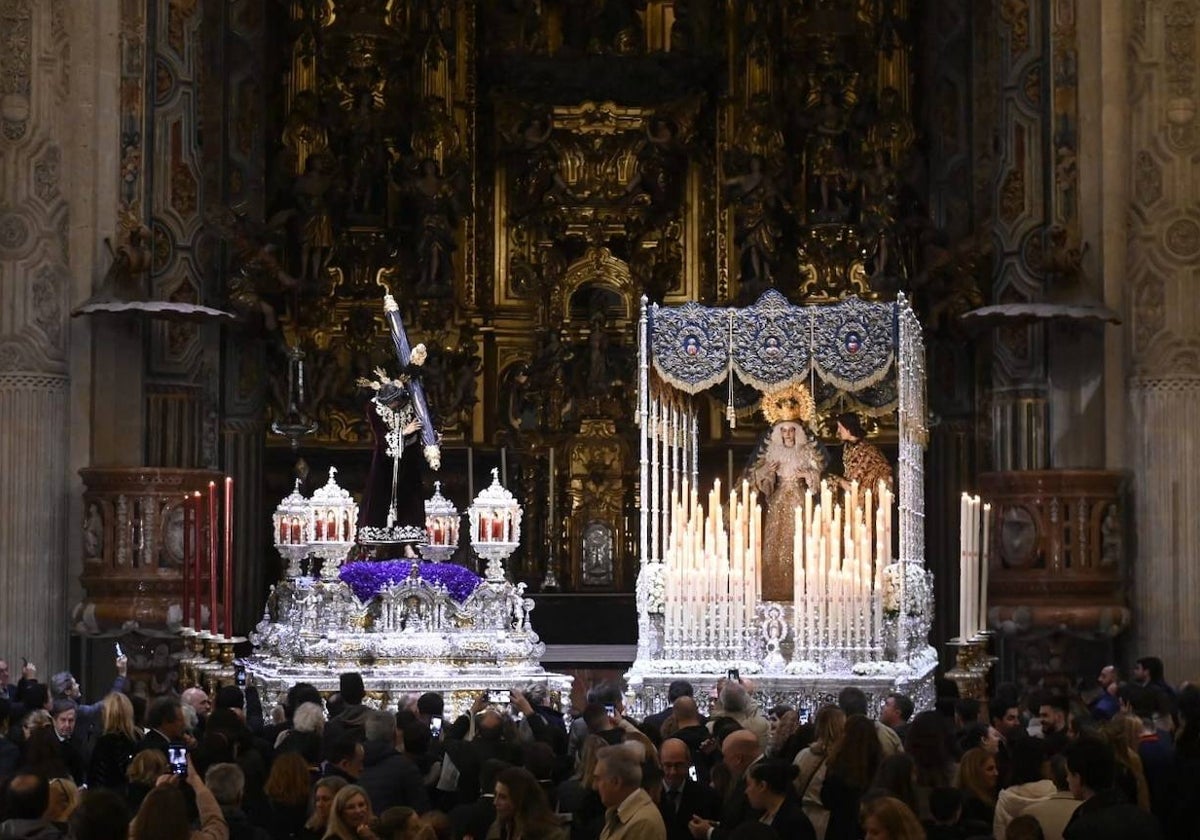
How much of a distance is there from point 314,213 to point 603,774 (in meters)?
18.3

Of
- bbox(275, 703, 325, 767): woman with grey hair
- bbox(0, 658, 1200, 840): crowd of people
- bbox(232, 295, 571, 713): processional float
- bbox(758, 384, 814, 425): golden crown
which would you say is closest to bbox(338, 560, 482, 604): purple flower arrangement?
bbox(232, 295, 571, 713): processional float

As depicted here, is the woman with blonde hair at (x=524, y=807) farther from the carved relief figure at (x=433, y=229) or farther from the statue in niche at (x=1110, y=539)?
the carved relief figure at (x=433, y=229)

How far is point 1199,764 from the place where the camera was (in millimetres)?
11586

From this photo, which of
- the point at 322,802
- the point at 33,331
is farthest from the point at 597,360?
the point at 322,802

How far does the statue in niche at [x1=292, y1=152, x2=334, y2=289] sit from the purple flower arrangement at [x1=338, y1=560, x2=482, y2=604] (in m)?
6.21

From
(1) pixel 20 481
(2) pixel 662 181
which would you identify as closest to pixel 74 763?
(1) pixel 20 481

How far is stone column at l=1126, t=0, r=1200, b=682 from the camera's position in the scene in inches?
882

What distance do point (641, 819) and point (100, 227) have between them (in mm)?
14614

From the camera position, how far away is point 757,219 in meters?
27.7

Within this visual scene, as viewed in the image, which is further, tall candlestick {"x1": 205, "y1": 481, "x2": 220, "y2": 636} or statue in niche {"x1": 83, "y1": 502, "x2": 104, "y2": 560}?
statue in niche {"x1": 83, "y1": 502, "x2": 104, "y2": 560}

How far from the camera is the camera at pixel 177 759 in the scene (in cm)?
1088

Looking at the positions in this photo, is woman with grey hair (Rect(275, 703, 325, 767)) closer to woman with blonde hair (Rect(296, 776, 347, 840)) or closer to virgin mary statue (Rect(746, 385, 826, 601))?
woman with blonde hair (Rect(296, 776, 347, 840))

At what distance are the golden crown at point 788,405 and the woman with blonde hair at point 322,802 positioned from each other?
39.6ft

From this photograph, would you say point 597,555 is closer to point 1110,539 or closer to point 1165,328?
point 1110,539
